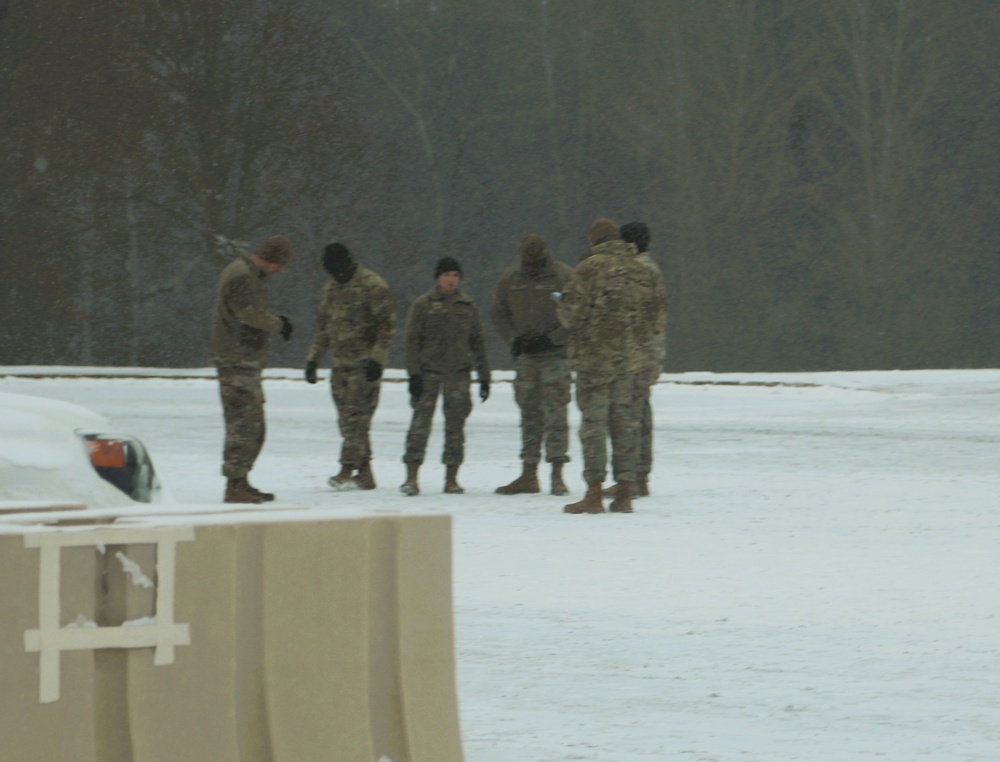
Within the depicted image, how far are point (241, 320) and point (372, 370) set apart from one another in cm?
158

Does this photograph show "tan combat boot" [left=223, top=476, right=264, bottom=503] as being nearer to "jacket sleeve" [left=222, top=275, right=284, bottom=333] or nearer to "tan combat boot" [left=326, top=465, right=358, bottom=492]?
"jacket sleeve" [left=222, top=275, right=284, bottom=333]

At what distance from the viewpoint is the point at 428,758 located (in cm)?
493

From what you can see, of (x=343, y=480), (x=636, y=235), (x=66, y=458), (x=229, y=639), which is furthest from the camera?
(x=343, y=480)

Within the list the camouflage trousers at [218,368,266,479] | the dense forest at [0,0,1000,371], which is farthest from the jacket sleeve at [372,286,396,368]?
the dense forest at [0,0,1000,371]

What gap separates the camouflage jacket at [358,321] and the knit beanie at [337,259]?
4.8 inches

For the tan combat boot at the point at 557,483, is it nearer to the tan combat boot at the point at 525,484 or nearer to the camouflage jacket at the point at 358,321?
the tan combat boot at the point at 525,484

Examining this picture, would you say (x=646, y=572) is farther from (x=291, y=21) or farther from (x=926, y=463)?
(x=291, y=21)

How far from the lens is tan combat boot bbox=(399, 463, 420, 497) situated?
1473cm

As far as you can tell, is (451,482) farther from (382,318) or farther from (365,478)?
(382,318)

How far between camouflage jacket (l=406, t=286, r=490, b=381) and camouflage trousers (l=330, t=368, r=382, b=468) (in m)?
0.42

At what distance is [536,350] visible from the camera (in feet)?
47.7

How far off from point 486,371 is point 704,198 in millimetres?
25972

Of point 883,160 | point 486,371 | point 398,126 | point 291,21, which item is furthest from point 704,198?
point 486,371

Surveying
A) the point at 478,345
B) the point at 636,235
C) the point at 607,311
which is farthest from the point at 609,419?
the point at 478,345
